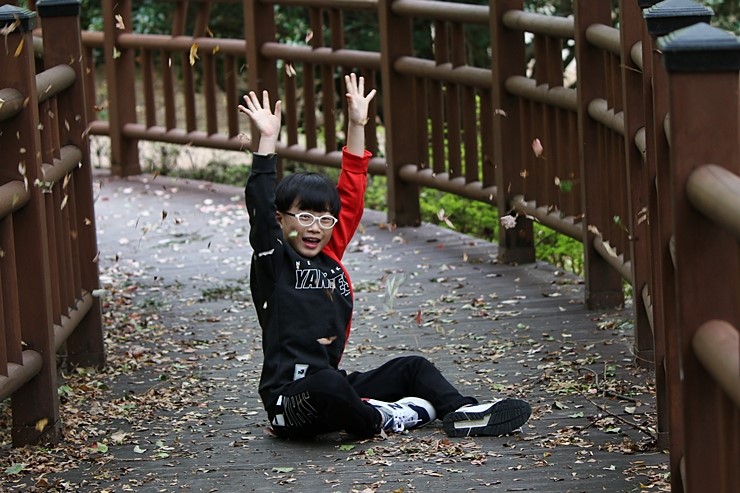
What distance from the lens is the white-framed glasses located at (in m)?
4.76

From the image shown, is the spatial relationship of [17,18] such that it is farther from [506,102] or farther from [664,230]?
[506,102]

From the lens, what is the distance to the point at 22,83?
462 centimetres

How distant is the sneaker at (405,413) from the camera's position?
471cm

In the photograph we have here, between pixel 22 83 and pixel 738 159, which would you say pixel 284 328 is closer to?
pixel 22 83

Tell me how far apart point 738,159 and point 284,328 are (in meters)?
2.31

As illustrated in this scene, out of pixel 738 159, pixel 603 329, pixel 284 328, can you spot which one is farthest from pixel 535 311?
pixel 738 159

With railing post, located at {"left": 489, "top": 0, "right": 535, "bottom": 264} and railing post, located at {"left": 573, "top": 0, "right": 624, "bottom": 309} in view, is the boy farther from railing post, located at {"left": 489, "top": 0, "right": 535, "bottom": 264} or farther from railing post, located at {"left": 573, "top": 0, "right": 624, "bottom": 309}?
railing post, located at {"left": 489, "top": 0, "right": 535, "bottom": 264}

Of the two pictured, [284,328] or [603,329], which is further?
[603,329]

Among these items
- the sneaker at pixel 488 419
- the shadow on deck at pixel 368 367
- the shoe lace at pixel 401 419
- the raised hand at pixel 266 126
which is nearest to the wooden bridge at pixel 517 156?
the shadow on deck at pixel 368 367

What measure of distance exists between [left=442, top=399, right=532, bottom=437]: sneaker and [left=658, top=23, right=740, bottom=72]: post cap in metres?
2.11

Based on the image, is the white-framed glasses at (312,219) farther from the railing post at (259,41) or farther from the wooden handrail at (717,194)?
the railing post at (259,41)

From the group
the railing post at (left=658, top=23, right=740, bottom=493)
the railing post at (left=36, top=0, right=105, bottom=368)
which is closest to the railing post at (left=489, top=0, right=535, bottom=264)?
the railing post at (left=36, top=0, right=105, bottom=368)

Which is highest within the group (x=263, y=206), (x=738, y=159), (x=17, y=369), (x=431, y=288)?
(x=738, y=159)

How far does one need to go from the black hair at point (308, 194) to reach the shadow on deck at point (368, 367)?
0.80 meters
